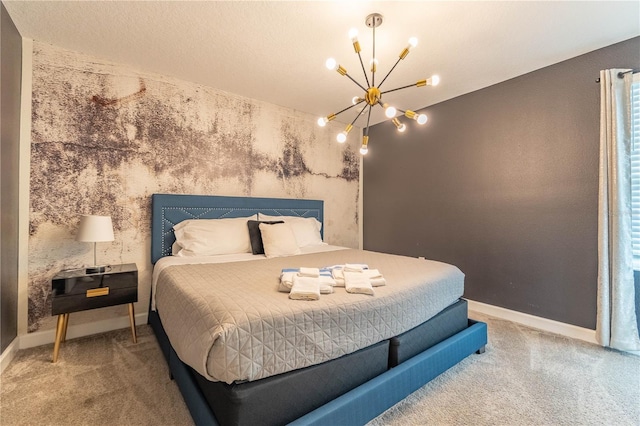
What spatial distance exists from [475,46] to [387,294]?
228cm

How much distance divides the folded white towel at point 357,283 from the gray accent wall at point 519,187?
2.09m

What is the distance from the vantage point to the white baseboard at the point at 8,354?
6.25 feet

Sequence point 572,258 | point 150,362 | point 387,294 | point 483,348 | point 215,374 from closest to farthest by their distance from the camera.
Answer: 1. point 215,374
2. point 387,294
3. point 150,362
4. point 483,348
5. point 572,258

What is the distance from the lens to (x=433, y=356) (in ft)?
5.68

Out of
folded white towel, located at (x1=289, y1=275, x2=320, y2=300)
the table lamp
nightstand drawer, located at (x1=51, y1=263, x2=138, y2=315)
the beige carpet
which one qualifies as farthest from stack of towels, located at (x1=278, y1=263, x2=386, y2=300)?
the table lamp

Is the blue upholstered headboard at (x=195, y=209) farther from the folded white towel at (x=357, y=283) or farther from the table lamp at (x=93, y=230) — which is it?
the folded white towel at (x=357, y=283)

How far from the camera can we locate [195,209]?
302 centimetres

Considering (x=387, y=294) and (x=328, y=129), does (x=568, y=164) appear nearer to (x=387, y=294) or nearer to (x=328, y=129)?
(x=387, y=294)

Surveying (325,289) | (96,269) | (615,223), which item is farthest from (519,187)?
(96,269)

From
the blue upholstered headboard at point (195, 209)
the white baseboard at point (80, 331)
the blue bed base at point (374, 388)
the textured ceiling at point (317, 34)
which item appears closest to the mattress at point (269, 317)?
the blue bed base at point (374, 388)

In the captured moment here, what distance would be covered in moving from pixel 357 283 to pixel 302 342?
52cm

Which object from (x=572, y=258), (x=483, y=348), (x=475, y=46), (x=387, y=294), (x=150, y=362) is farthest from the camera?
(x=572, y=258)

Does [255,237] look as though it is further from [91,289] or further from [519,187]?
[519,187]

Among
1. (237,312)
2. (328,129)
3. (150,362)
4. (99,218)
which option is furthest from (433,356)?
(328,129)
